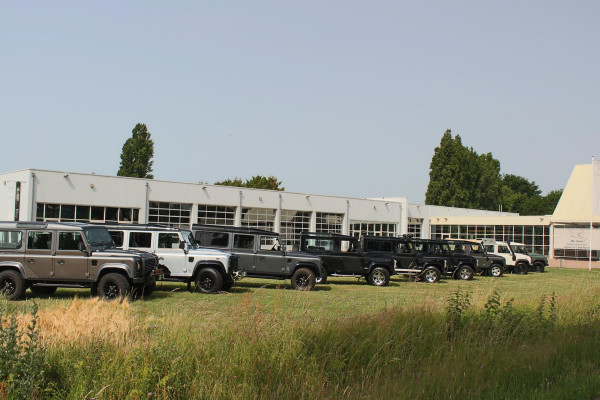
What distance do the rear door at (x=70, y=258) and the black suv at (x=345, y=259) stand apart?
27.8ft

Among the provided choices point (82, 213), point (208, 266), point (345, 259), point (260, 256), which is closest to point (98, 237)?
point (208, 266)

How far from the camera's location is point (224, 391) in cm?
628

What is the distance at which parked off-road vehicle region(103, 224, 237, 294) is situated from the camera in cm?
1684

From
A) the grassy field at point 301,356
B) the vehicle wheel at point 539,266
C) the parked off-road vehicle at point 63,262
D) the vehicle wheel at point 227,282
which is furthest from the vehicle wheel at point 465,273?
the grassy field at point 301,356

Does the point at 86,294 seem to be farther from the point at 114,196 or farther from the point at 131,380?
the point at 114,196

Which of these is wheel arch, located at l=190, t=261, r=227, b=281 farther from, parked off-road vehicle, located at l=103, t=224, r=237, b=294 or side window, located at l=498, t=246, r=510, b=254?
side window, located at l=498, t=246, r=510, b=254

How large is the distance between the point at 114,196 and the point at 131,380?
30.1 metres

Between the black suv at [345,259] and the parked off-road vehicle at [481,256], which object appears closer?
the black suv at [345,259]

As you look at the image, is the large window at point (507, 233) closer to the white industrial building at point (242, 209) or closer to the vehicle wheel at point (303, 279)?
the white industrial building at point (242, 209)

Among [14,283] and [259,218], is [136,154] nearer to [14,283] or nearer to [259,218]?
[259,218]

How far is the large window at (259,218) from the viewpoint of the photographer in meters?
41.8

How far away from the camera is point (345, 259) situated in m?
21.5

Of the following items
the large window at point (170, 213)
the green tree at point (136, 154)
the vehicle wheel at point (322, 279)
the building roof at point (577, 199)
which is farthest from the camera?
the green tree at point (136, 154)

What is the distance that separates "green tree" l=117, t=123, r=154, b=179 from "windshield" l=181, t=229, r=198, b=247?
159 ft
